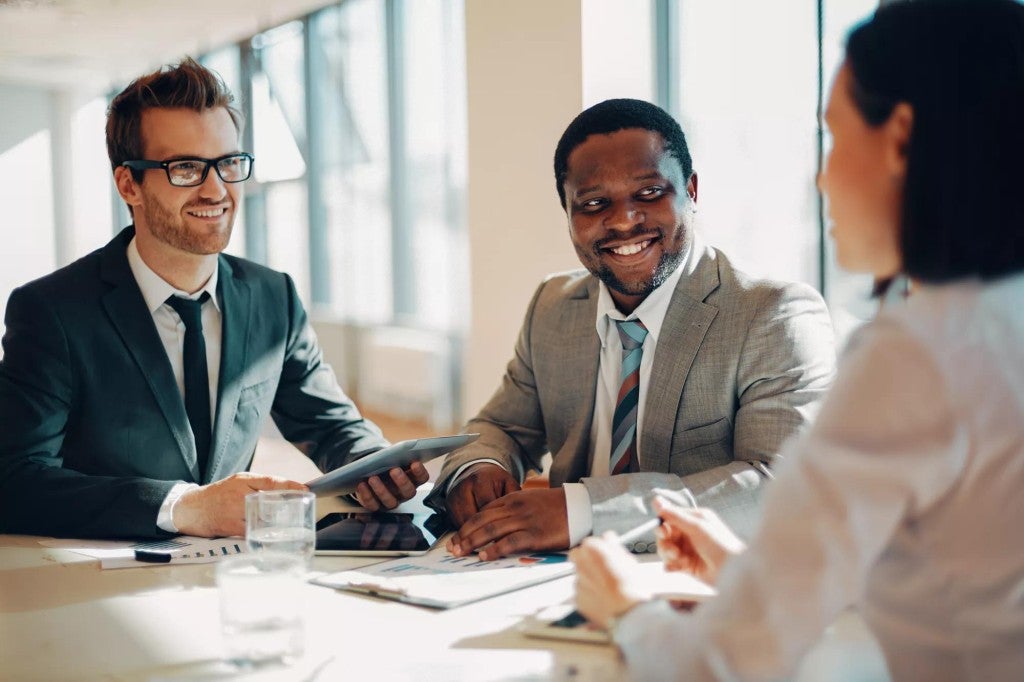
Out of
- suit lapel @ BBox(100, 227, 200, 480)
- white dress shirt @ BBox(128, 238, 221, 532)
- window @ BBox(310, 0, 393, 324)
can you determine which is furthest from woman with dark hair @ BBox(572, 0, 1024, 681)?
window @ BBox(310, 0, 393, 324)

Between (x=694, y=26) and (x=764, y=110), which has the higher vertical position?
(x=694, y=26)

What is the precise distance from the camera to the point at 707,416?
1.94m

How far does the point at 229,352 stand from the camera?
2.27 meters

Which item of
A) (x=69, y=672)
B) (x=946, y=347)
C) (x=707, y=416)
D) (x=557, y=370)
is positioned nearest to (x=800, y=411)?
(x=707, y=416)

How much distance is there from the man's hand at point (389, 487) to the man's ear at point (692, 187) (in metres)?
0.88

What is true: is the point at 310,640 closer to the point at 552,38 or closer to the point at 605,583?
the point at 605,583

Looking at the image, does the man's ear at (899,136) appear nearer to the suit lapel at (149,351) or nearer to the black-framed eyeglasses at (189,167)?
the suit lapel at (149,351)

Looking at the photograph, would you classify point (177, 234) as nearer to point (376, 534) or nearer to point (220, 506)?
point (220, 506)

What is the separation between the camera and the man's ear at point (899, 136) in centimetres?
90

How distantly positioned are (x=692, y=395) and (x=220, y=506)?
0.91 meters

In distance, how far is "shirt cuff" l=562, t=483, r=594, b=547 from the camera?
160 cm

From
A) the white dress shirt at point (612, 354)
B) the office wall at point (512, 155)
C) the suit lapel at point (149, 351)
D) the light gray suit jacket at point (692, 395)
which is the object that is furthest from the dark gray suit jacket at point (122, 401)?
the office wall at point (512, 155)

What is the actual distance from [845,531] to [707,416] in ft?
3.59

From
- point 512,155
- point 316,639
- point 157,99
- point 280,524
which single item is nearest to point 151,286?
point 157,99
